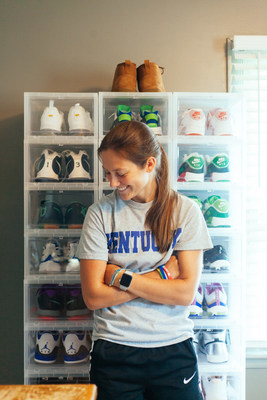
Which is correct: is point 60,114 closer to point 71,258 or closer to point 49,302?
point 71,258

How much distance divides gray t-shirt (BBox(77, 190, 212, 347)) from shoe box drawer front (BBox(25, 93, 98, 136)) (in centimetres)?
76

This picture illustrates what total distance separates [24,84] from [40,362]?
156cm

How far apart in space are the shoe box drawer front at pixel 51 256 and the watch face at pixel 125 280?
78 cm

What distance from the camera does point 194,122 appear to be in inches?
79.6

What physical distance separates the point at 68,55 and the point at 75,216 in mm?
1023

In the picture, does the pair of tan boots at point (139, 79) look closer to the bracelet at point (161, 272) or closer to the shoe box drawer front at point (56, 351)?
the bracelet at point (161, 272)

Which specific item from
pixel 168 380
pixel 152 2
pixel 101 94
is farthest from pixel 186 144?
pixel 168 380

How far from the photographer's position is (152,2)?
242 cm

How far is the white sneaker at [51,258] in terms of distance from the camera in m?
2.00

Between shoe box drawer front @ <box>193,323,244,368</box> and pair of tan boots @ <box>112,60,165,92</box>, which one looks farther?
pair of tan boots @ <box>112,60,165,92</box>

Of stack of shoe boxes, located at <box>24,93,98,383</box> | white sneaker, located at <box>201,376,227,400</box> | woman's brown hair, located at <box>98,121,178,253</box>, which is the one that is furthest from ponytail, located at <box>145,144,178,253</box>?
white sneaker, located at <box>201,376,227,400</box>

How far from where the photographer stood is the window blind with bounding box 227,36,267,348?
7.93 ft

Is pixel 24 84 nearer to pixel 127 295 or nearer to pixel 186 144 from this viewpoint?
pixel 186 144

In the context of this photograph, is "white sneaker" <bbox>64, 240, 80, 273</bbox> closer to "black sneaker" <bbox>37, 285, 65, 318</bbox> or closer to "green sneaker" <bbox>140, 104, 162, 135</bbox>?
"black sneaker" <bbox>37, 285, 65, 318</bbox>
